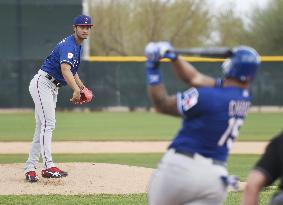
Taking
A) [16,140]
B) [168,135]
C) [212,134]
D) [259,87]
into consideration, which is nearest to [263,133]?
[168,135]

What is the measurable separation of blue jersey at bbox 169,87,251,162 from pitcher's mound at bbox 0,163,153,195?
408 centimetres

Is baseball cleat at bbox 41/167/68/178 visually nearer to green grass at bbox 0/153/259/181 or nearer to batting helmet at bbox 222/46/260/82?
green grass at bbox 0/153/259/181

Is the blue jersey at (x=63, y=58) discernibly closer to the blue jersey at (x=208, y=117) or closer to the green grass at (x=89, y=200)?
the green grass at (x=89, y=200)

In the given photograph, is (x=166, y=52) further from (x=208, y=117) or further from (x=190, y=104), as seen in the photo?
(x=208, y=117)

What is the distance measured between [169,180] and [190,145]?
0.84ft

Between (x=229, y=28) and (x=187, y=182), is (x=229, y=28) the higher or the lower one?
the higher one

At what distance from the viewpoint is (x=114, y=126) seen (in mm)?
21172

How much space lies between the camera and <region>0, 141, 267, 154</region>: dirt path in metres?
14.3

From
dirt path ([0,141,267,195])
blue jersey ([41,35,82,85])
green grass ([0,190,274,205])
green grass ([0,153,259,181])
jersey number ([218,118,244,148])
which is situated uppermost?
blue jersey ([41,35,82,85])

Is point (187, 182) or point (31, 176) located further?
point (31, 176)

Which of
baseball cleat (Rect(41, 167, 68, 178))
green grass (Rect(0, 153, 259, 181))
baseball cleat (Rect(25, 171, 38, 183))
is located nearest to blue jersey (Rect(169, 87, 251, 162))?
baseball cleat (Rect(41, 167, 68, 178))

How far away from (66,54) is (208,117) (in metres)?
4.41

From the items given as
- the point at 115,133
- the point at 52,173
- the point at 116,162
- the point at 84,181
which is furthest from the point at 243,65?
the point at 115,133

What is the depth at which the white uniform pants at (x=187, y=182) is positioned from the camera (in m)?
4.44
